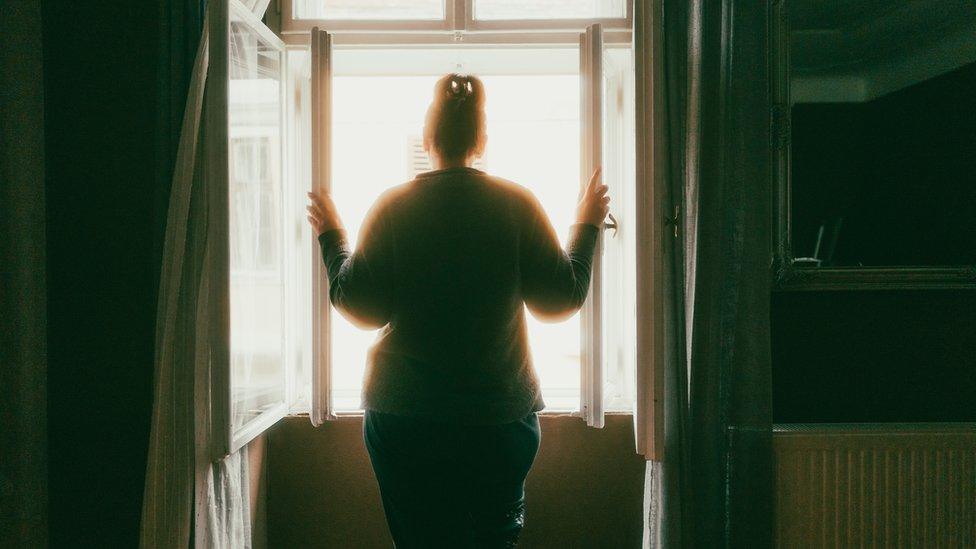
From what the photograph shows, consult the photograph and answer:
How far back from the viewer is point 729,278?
1565mm

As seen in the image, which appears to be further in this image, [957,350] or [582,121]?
[957,350]

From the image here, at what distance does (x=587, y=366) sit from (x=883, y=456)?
80 centimetres

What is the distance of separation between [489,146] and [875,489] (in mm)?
1518

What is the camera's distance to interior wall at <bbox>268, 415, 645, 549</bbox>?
6.19 ft

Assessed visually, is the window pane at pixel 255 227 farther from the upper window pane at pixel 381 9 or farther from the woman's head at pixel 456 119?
the woman's head at pixel 456 119

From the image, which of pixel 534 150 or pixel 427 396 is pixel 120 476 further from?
pixel 534 150

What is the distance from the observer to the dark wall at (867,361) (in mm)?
1809

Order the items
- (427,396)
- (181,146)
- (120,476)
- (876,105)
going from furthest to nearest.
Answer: (876,105) < (120,476) < (181,146) < (427,396)

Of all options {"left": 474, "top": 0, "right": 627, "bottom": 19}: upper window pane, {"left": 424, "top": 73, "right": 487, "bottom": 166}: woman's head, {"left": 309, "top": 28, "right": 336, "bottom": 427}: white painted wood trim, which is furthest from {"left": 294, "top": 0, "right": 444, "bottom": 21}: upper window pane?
{"left": 424, "top": 73, "right": 487, "bottom": 166}: woman's head

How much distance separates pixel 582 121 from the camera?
1.65 m

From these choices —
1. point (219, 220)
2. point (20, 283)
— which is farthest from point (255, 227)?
point (20, 283)

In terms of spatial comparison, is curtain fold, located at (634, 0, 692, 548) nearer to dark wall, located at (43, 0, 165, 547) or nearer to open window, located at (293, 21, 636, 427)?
open window, located at (293, 21, 636, 427)

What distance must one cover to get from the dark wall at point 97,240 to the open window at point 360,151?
0.29 metres

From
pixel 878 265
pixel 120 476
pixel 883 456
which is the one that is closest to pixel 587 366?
pixel 883 456
